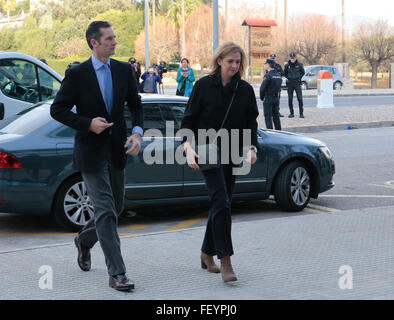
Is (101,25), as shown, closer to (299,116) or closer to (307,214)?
(307,214)

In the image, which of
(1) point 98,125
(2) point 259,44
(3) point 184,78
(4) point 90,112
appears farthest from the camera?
(2) point 259,44

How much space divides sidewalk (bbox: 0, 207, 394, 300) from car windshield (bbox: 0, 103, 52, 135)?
1.66 metres

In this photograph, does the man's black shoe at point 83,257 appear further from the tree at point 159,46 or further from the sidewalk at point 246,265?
the tree at point 159,46

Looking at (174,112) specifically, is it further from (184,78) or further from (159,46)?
(159,46)

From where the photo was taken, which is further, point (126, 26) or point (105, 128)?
point (126, 26)

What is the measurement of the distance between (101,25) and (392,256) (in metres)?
3.03

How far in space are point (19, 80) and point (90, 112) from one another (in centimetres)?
809

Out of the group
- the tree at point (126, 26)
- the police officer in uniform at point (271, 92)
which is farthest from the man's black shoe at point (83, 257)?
the tree at point (126, 26)

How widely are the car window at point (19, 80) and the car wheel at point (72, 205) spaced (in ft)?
18.6

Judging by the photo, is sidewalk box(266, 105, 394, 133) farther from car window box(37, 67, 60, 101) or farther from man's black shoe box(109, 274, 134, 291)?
man's black shoe box(109, 274, 134, 291)

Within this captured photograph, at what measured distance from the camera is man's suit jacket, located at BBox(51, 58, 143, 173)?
5.05 metres

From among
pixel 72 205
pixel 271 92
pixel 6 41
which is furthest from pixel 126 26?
pixel 72 205

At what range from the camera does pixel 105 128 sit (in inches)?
197
